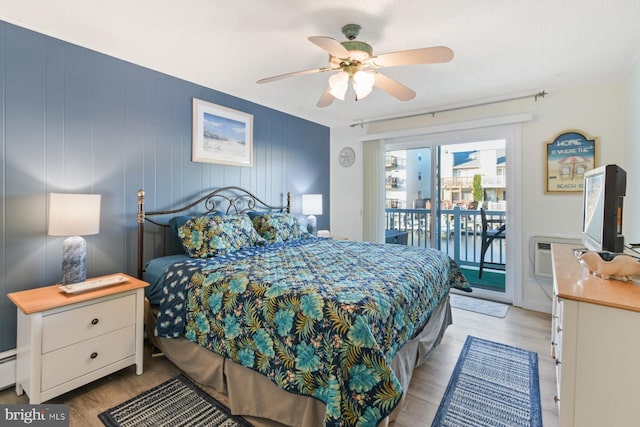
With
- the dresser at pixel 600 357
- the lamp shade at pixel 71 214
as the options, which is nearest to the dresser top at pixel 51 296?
the lamp shade at pixel 71 214

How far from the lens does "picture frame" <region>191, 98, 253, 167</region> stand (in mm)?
3113

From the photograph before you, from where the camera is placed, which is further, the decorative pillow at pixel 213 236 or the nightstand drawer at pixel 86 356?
the decorative pillow at pixel 213 236

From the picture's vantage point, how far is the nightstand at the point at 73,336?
1.72 m

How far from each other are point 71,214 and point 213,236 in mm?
959

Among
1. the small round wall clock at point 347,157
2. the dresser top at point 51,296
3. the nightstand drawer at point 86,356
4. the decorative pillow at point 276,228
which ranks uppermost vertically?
the small round wall clock at point 347,157

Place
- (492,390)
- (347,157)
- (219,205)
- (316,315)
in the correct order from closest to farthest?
(316,315) < (492,390) < (219,205) < (347,157)

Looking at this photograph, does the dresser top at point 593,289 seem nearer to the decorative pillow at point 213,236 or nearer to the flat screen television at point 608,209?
the flat screen television at point 608,209

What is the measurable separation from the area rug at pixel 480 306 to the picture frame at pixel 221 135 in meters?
3.10

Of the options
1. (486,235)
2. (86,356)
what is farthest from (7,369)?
(486,235)

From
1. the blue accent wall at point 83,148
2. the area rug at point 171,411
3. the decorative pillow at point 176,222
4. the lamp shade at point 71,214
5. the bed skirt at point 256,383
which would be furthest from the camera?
the decorative pillow at point 176,222

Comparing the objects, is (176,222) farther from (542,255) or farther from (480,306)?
(542,255)

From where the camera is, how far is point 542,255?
3.41 m

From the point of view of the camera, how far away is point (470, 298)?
12.8ft

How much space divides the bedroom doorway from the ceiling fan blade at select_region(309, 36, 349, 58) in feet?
8.51
